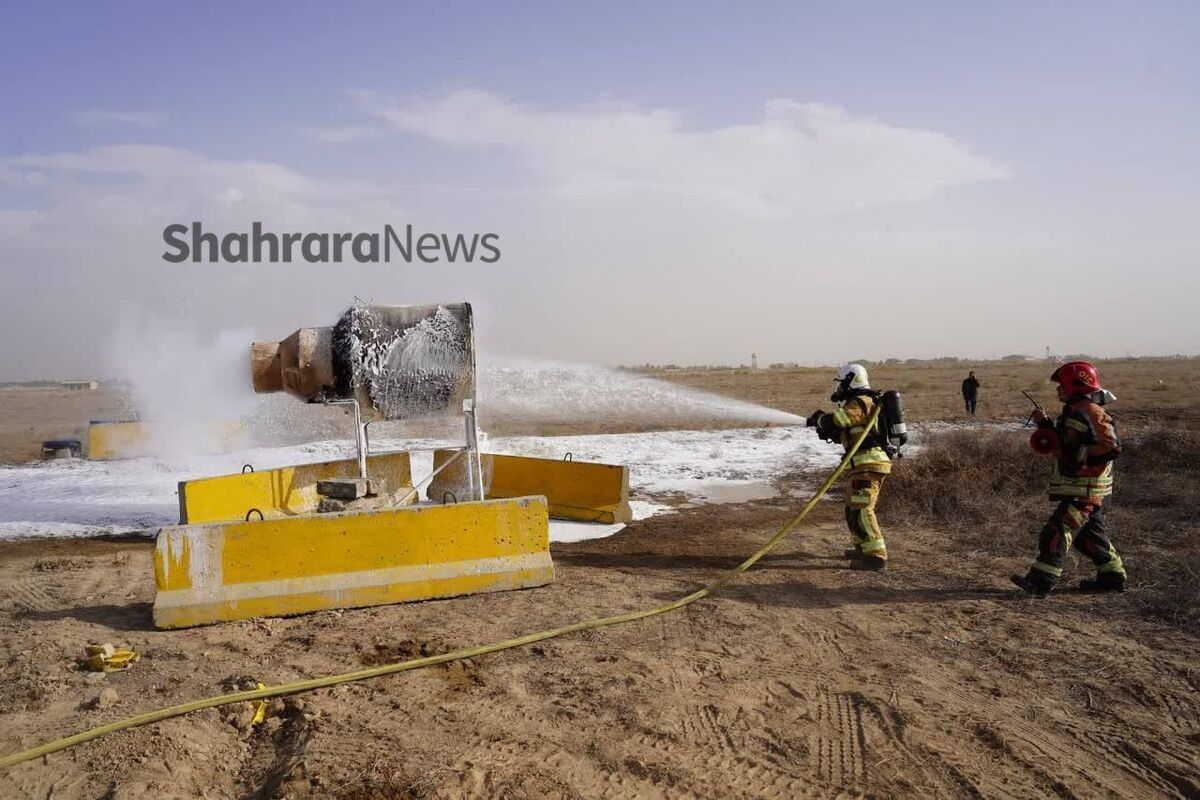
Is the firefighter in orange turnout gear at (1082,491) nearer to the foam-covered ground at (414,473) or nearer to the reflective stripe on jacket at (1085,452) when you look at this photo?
the reflective stripe on jacket at (1085,452)

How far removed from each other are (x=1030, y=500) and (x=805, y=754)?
7.43 meters

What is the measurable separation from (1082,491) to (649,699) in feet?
A: 13.3

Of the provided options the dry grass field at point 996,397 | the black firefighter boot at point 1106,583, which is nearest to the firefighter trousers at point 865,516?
the black firefighter boot at point 1106,583

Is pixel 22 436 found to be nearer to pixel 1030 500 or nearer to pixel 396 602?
pixel 396 602

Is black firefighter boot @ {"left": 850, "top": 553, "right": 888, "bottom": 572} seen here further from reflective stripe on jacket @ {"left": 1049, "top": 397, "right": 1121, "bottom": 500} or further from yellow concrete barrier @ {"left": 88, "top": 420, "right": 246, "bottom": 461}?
yellow concrete barrier @ {"left": 88, "top": 420, "right": 246, "bottom": 461}

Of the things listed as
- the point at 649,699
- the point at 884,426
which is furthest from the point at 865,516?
the point at 649,699

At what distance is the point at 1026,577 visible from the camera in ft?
20.8

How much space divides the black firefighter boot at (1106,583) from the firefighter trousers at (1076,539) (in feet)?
0.10

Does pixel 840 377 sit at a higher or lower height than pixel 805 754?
higher

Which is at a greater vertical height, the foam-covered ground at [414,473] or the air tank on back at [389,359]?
the air tank on back at [389,359]

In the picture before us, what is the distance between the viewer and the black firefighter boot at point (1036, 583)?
20.4 ft

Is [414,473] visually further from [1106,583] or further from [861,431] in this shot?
[1106,583]

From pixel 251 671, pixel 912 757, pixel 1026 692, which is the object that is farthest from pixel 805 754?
pixel 251 671

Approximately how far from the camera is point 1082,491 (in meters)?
6.16
